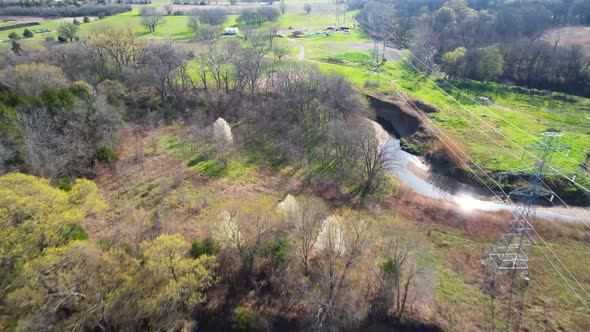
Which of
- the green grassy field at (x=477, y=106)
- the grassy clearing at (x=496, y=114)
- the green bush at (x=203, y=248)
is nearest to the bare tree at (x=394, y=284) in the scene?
the green bush at (x=203, y=248)

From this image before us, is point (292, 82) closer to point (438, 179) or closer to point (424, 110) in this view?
point (424, 110)

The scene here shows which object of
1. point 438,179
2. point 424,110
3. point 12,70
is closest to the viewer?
point 438,179

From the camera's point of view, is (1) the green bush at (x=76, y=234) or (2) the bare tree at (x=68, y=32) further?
(2) the bare tree at (x=68, y=32)

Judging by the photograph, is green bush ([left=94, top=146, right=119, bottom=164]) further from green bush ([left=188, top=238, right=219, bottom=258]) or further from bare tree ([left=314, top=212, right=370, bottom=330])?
bare tree ([left=314, top=212, right=370, bottom=330])

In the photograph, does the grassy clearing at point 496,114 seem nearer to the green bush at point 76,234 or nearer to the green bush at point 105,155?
the green bush at point 76,234

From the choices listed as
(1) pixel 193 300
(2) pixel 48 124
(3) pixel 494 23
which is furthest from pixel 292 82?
(3) pixel 494 23
